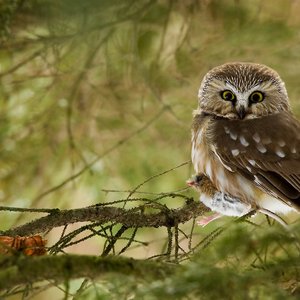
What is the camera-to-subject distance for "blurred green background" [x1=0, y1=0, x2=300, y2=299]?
3775 millimetres

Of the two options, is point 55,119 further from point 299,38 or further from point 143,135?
point 299,38

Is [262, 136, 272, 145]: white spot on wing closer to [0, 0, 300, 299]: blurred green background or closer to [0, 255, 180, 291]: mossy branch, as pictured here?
[0, 0, 300, 299]: blurred green background

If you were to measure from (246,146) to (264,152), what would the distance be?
79 mm

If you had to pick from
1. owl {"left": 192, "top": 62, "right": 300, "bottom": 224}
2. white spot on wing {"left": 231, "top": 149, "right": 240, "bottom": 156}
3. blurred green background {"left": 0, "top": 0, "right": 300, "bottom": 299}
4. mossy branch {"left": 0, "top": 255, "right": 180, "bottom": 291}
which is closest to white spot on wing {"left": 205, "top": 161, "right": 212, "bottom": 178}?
owl {"left": 192, "top": 62, "right": 300, "bottom": 224}

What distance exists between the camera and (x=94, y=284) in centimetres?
165

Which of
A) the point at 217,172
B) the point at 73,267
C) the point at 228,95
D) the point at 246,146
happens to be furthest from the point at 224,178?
the point at 73,267

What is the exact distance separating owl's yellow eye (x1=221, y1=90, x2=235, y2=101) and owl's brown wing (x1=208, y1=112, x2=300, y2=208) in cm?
15

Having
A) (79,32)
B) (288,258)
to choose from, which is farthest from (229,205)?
(288,258)

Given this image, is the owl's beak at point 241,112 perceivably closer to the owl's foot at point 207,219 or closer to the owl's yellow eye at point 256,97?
the owl's yellow eye at point 256,97

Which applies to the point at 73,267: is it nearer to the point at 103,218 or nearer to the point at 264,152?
the point at 103,218

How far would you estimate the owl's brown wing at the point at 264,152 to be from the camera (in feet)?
9.32

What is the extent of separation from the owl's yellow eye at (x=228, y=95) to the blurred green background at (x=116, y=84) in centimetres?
46

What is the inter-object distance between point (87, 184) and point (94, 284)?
239 cm

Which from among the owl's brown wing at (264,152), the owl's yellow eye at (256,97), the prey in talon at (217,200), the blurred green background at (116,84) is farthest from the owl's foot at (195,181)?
the blurred green background at (116,84)
